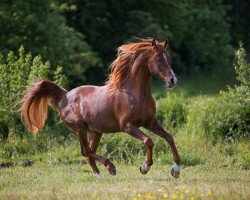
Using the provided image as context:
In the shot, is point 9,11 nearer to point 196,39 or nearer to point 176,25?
point 176,25

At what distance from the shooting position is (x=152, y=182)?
12.6 metres

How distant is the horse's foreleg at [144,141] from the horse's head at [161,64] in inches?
35.5

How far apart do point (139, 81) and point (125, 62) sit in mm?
529

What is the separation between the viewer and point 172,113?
771 inches

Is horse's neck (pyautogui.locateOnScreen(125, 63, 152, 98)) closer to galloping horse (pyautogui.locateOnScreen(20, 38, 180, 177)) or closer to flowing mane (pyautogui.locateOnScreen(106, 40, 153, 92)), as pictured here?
galloping horse (pyautogui.locateOnScreen(20, 38, 180, 177))

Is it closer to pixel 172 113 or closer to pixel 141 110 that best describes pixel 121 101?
pixel 141 110

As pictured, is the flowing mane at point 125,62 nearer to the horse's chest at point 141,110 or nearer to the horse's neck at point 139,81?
the horse's neck at point 139,81

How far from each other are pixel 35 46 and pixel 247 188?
20733 millimetres

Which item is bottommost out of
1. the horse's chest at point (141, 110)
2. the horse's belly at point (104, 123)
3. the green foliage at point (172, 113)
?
the green foliage at point (172, 113)

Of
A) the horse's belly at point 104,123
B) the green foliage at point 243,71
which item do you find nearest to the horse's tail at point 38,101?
the horse's belly at point 104,123

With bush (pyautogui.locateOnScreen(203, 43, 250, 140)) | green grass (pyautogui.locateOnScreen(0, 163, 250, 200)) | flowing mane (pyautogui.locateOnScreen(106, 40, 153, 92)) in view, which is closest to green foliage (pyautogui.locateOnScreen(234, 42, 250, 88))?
bush (pyautogui.locateOnScreen(203, 43, 250, 140))

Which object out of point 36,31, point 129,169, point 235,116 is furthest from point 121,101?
point 36,31

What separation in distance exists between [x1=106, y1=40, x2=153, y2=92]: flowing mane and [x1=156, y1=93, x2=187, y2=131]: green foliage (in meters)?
5.68

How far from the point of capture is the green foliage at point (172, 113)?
19.4 meters
